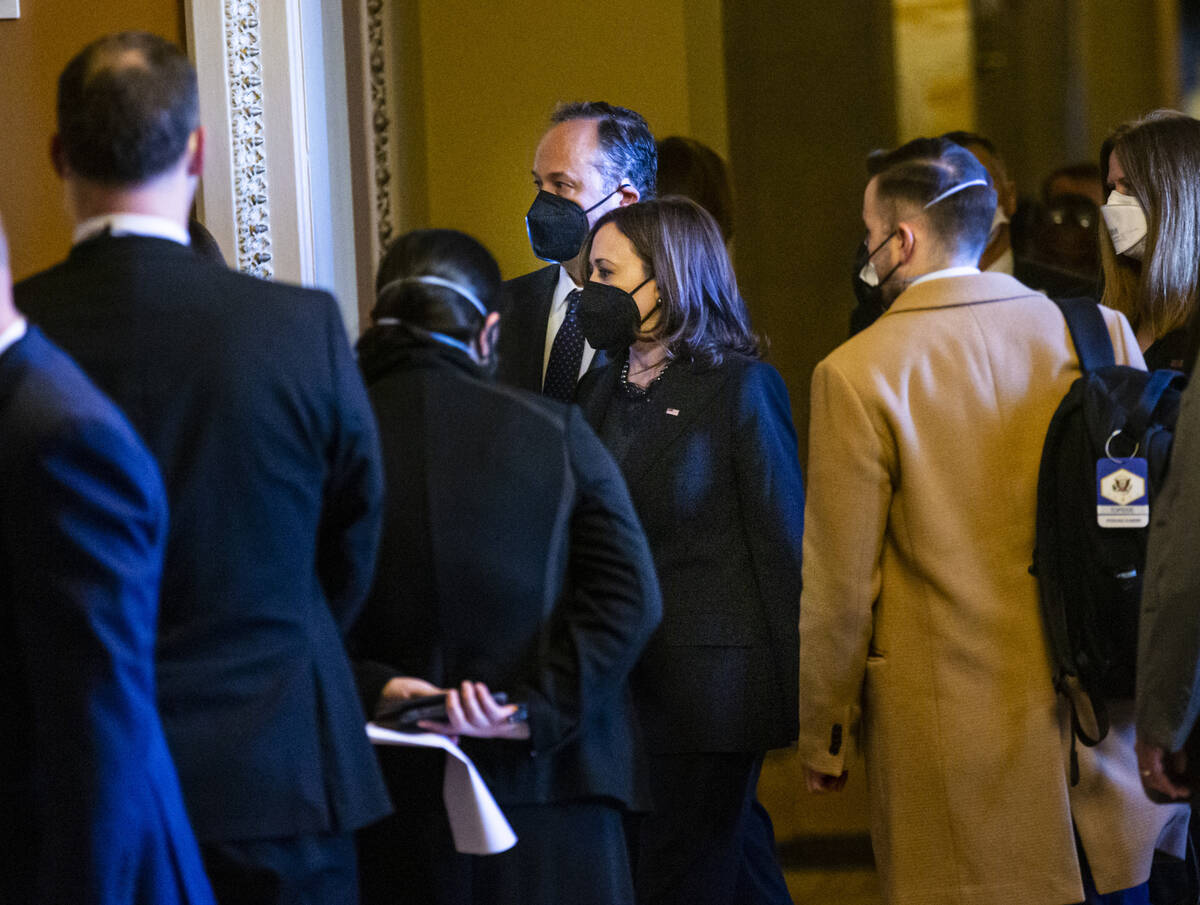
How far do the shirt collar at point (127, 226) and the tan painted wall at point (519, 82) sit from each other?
2842 millimetres

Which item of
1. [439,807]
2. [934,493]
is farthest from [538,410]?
[934,493]

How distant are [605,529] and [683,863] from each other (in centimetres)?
89

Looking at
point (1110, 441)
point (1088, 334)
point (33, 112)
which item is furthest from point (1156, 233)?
point (33, 112)

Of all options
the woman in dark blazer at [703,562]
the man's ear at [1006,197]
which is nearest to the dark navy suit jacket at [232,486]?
the woman in dark blazer at [703,562]

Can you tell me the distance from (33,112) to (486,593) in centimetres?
216

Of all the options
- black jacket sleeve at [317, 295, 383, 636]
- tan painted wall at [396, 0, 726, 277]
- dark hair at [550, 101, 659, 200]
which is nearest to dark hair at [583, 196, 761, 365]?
dark hair at [550, 101, 659, 200]

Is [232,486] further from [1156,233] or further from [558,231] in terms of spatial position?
[1156,233]

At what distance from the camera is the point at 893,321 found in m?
2.44

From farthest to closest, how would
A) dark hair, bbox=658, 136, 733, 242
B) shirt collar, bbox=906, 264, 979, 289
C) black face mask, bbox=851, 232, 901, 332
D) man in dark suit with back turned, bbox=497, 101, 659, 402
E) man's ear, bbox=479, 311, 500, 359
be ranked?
dark hair, bbox=658, 136, 733, 242
man in dark suit with back turned, bbox=497, 101, 659, 402
black face mask, bbox=851, 232, 901, 332
shirt collar, bbox=906, 264, 979, 289
man's ear, bbox=479, 311, 500, 359

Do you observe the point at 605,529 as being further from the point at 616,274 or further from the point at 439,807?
the point at 616,274

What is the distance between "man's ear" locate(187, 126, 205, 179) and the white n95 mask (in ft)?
5.91

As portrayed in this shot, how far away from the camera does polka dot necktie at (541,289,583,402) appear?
10.2ft

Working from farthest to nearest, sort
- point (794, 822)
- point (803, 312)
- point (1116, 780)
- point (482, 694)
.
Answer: point (803, 312)
point (794, 822)
point (1116, 780)
point (482, 694)

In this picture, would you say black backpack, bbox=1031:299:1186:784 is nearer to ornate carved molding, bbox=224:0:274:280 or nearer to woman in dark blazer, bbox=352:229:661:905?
woman in dark blazer, bbox=352:229:661:905
